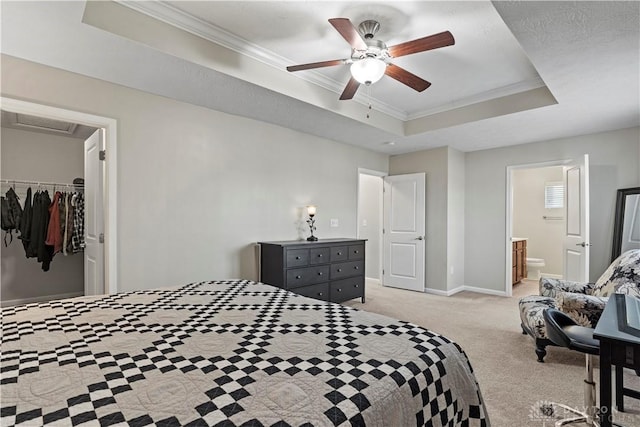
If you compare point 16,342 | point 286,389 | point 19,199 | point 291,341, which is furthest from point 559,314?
point 19,199

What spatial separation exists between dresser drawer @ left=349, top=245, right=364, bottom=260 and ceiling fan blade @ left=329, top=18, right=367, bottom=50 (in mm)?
2692

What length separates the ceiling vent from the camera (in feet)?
12.6

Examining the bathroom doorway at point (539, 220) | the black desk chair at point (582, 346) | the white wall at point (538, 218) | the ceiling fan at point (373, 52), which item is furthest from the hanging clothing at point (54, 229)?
the white wall at point (538, 218)

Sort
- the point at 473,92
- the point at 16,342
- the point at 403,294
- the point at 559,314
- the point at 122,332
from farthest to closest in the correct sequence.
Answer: the point at 403,294 < the point at 473,92 < the point at 559,314 < the point at 122,332 < the point at 16,342

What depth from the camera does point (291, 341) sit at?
120cm

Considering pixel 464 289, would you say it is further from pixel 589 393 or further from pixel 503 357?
pixel 589 393

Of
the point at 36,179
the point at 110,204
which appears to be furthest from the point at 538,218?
the point at 36,179

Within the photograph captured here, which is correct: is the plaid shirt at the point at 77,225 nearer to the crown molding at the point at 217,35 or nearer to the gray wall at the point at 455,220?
the crown molding at the point at 217,35

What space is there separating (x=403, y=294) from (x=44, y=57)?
16.3ft

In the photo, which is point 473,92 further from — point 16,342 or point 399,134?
point 16,342

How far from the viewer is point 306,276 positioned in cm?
381

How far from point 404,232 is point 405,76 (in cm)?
345

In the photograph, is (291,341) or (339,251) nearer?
(291,341)

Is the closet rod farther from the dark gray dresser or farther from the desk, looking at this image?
the desk
